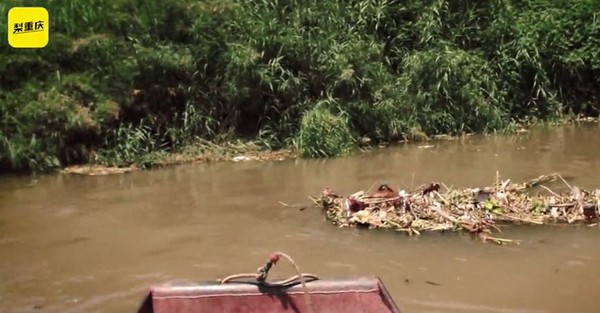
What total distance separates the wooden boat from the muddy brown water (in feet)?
3.67

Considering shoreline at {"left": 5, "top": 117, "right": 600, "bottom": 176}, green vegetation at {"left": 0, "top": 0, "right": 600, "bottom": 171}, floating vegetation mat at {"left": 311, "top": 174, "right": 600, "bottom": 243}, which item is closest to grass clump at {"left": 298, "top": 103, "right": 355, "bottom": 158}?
green vegetation at {"left": 0, "top": 0, "right": 600, "bottom": 171}

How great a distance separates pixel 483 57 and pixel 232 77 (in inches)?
148

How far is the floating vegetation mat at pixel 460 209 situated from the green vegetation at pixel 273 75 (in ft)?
10.3

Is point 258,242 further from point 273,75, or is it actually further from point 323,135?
point 273,75

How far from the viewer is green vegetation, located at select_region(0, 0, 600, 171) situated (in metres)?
9.96

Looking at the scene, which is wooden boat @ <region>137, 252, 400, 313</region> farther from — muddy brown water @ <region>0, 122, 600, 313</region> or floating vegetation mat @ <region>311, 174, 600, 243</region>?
floating vegetation mat @ <region>311, 174, 600, 243</region>

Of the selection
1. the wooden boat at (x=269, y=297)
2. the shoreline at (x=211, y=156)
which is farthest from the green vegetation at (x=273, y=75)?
the wooden boat at (x=269, y=297)

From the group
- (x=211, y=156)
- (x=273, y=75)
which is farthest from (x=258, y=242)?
(x=273, y=75)

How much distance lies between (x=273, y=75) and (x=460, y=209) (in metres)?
4.44

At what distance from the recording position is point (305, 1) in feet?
37.7

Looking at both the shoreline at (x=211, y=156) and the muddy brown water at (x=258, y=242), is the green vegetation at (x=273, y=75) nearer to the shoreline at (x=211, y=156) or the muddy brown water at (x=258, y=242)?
the shoreline at (x=211, y=156)

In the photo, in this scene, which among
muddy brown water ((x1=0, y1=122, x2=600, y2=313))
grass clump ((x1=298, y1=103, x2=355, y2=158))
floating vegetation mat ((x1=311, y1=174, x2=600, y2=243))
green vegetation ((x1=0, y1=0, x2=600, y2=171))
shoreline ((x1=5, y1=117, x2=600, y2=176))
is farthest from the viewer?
grass clump ((x1=298, y1=103, x2=355, y2=158))

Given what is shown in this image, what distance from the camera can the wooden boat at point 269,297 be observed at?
4160mm

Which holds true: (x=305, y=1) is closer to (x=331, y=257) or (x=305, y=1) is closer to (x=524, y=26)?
(x=524, y=26)
